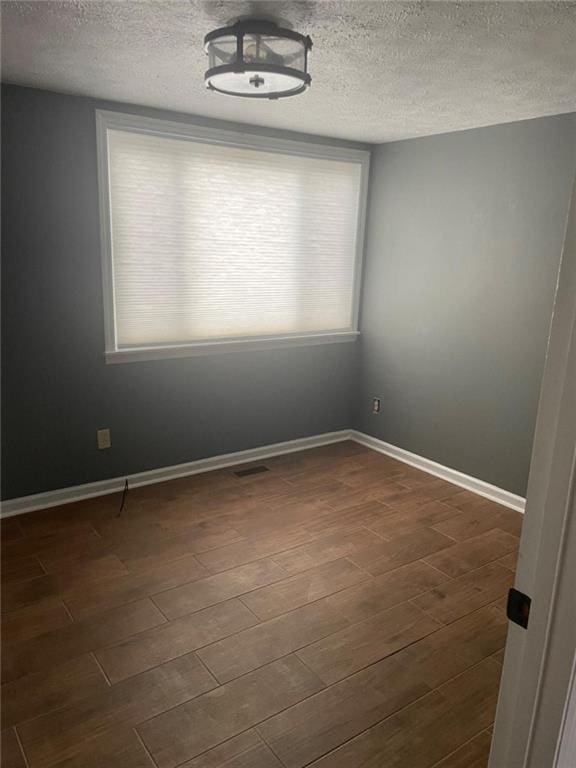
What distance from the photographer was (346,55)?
216cm

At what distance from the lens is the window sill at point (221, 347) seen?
11.4ft

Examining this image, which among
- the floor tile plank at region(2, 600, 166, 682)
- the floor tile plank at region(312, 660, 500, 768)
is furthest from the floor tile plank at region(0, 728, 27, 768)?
the floor tile plank at region(312, 660, 500, 768)

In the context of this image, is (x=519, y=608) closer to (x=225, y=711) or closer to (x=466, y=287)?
(x=225, y=711)

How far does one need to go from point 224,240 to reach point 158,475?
167 centimetres

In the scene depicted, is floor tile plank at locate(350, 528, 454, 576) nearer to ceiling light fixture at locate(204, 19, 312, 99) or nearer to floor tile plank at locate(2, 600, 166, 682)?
floor tile plank at locate(2, 600, 166, 682)

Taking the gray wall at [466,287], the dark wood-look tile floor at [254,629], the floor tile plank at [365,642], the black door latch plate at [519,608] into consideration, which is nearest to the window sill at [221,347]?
the gray wall at [466,287]

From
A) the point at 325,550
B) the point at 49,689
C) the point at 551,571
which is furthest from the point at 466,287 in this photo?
the point at 49,689

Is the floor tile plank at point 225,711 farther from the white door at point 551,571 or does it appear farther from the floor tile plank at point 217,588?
the white door at point 551,571

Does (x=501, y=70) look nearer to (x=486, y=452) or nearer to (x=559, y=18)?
(x=559, y=18)

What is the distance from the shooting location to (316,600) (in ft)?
8.34

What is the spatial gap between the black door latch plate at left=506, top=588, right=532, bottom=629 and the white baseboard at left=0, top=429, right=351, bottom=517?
3.05m

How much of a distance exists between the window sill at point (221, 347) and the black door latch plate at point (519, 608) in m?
2.94

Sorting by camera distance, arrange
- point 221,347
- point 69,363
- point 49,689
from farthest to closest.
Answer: point 221,347, point 69,363, point 49,689

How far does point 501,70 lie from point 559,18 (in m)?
0.55
